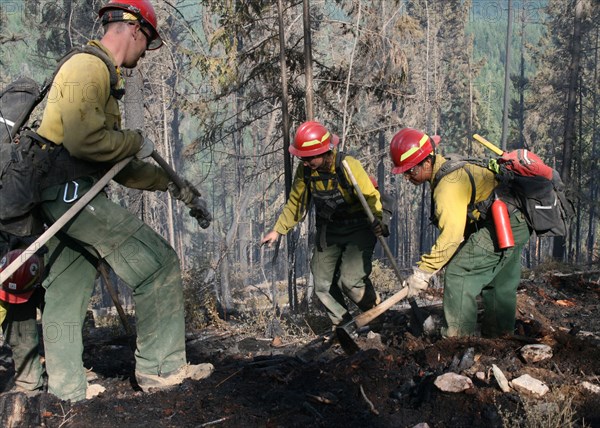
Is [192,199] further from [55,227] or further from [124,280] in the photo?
[55,227]

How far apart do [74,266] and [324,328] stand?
13.8 feet

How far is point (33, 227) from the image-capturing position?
4.21m

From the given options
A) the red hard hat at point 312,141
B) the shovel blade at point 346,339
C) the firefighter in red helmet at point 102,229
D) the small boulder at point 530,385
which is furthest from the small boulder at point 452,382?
the red hard hat at point 312,141

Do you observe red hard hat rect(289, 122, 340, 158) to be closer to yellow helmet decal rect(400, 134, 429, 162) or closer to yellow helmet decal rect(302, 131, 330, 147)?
yellow helmet decal rect(302, 131, 330, 147)

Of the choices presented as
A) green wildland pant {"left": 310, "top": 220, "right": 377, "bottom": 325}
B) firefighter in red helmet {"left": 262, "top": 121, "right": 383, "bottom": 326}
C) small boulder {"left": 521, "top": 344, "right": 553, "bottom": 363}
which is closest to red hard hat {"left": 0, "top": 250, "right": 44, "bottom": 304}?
firefighter in red helmet {"left": 262, "top": 121, "right": 383, "bottom": 326}

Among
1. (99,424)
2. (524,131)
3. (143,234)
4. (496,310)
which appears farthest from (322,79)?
(524,131)

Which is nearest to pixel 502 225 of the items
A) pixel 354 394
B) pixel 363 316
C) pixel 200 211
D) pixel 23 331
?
pixel 363 316

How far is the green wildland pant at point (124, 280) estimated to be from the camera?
13.5 feet

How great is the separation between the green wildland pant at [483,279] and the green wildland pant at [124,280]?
250cm

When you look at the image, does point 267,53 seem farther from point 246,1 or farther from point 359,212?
point 359,212

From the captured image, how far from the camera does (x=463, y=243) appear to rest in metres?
5.82

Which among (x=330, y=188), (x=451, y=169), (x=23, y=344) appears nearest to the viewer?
(x=23, y=344)

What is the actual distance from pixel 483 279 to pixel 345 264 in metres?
1.69

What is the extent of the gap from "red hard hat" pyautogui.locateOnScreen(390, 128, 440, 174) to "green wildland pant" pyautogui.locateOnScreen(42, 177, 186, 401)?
2.18 meters
